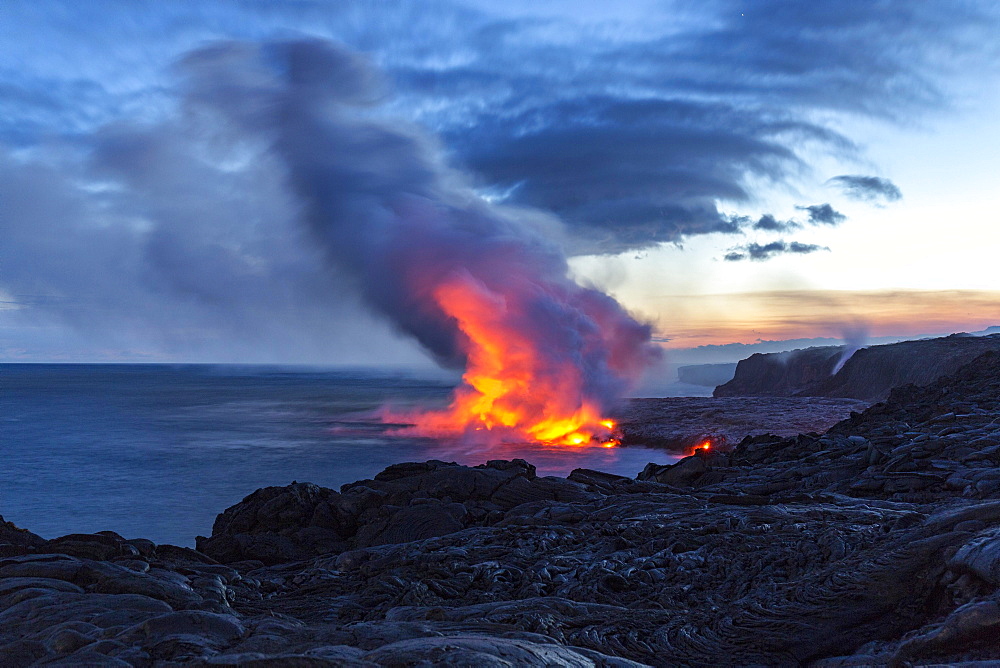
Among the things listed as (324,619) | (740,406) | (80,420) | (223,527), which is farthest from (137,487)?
(80,420)

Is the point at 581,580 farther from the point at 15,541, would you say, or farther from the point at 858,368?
the point at 858,368

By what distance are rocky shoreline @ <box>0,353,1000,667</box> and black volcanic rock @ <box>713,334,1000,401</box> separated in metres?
31.4

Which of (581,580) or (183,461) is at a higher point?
(581,580)

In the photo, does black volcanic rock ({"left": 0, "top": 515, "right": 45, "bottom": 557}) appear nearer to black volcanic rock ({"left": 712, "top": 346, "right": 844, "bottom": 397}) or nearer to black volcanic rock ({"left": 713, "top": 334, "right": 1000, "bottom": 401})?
black volcanic rock ({"left": 713, "top": 334, "right": 1000, "bottom": 401})

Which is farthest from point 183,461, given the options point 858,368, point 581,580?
point 858,368

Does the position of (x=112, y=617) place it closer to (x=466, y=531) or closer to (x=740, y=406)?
Answer: (x=466, y=531)

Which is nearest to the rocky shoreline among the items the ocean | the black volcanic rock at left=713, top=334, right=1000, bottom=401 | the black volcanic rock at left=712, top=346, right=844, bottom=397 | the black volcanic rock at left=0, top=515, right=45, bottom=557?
the black volcanic rock at left=0, top=515, right=45, bottom=557

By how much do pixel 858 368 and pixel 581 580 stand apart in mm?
53182

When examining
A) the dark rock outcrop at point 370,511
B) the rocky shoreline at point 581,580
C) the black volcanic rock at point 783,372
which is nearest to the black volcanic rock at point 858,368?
the black volcanic rock at point 783,372

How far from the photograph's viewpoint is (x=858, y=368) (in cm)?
5228

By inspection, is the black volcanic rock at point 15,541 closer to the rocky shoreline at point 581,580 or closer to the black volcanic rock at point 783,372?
the rocky shoreline at point 581,580

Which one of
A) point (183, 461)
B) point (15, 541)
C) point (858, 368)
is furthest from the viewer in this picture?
point (858, 368)

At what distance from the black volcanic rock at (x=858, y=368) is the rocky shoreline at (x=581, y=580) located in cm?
3139

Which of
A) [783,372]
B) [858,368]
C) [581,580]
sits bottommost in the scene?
[581,580]
